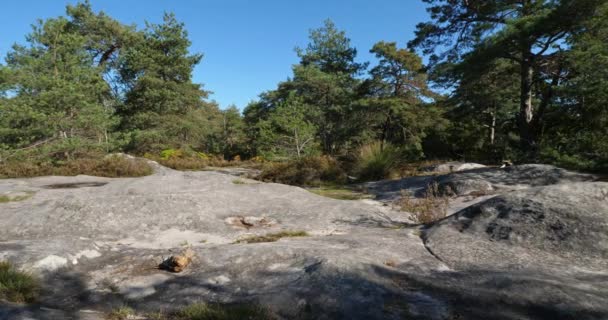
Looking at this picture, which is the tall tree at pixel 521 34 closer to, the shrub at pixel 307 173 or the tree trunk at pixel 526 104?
the tree trunk at pixel 526 104

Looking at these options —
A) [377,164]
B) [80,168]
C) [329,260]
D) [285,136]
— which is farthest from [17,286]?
[285,136]

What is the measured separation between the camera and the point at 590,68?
20.4 feet

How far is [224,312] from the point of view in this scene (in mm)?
1908

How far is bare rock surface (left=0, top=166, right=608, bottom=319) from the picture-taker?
6.36ft

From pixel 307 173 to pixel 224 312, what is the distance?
8416 millimetres

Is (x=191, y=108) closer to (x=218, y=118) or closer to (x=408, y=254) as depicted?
A: (x=218, y=118)

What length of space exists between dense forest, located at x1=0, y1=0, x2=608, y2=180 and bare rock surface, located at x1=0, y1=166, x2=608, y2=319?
4.35 m

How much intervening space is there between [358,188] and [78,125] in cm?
1113

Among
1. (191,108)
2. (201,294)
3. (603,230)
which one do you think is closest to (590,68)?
(603,230)

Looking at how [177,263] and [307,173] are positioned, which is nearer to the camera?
[177,263]

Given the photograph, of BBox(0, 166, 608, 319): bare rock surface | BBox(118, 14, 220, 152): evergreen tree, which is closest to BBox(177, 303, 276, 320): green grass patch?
BBox(0, 166, 608, 319): bare rock surface

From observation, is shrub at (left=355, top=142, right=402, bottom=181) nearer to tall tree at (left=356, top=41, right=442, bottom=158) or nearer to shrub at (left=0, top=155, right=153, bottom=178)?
tall tree at (left=356, top=41, right=442, bottom=158)

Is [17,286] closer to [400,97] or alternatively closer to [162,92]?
[400,97]

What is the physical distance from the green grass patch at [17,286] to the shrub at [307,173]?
25.5 ft
